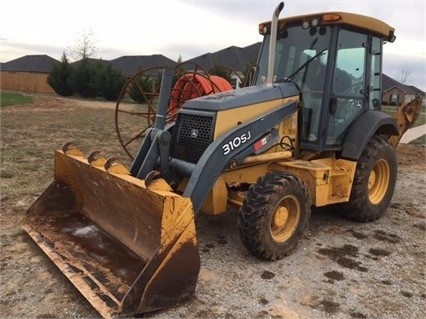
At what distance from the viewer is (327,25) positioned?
15.6 feet

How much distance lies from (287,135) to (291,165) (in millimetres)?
408

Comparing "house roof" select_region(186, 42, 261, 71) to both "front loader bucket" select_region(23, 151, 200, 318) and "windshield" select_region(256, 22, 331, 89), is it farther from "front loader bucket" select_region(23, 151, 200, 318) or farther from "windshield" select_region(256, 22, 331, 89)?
"front loader bucket" select_region(23, 151, 200, 318)

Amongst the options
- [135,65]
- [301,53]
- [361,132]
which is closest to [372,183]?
[361,132]

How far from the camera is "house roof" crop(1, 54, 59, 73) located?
57534 mm

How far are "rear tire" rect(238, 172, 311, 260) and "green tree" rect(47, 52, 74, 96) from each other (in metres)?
30.3

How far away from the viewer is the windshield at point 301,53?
190 inches

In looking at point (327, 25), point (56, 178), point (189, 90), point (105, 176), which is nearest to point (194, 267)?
point (105, 176)

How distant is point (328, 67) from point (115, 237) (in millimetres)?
2917

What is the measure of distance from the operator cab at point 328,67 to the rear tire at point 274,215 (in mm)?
983

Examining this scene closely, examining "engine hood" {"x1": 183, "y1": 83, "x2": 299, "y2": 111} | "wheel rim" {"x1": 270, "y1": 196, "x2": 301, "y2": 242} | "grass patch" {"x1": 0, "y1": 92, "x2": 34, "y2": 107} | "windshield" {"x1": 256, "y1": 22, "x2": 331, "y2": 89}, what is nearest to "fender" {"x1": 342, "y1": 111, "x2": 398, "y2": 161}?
"windshield" {"x1": 256, "y1": 22, "x2": 331, "y2": 89}

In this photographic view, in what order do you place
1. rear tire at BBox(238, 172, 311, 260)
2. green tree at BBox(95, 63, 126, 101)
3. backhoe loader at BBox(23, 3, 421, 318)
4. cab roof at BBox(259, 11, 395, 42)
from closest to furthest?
1. backhoe loader at BBox(23, 3, 421, 318)
2. rear tire at BBox(238, 172, 311, 260)
3. cab roof at BBox(259, 11, 395, 42)
4. green tree at BBox(95, 63, 126, 101)

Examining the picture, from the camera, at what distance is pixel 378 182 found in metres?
5.64

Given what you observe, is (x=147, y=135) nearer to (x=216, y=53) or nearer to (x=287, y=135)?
(x=287, y=135)

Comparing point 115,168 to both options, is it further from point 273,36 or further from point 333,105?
point 333,105
